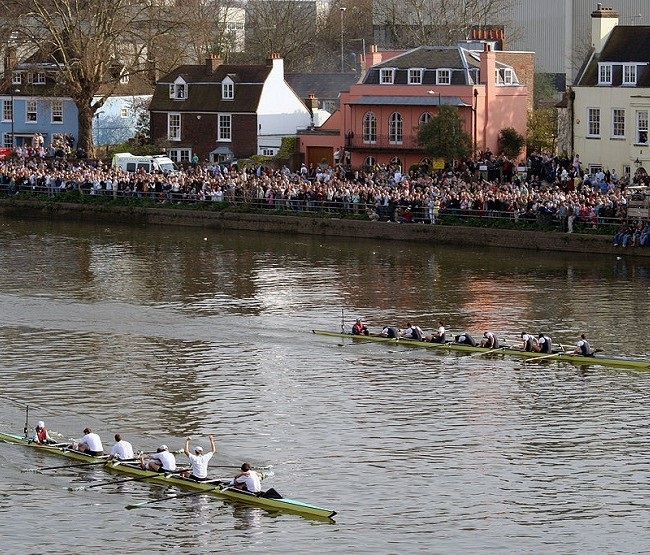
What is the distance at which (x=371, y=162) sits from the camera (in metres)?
84.7

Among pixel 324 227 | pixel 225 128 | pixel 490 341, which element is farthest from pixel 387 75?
pixel 490 341

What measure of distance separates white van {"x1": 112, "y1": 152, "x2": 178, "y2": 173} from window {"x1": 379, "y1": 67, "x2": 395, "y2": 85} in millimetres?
12615

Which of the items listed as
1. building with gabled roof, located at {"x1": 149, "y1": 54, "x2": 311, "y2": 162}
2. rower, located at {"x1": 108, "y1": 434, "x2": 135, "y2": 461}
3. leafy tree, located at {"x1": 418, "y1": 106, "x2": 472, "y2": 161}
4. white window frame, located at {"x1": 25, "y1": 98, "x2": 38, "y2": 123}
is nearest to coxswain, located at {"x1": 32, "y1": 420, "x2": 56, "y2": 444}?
rower, located at {"x1": 108, "y1": 434, "x2": 135, "y2": 461}

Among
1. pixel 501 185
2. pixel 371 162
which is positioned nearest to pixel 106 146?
pixel 371 162

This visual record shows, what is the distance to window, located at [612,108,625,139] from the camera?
257ft

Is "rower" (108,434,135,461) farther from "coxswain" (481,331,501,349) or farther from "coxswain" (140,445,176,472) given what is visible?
"coxswain" (481,331,501,349)

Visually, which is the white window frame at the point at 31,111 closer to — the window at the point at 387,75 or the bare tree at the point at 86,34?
the bare tree at the point at 86,34

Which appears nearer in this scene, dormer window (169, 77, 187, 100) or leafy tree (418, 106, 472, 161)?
leafy tree (418, 106, 472, 161)

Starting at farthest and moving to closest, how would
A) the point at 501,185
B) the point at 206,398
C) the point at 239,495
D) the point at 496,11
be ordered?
the point at 496,11
the point at 501,185
the point at 206,398
the point at 239,495

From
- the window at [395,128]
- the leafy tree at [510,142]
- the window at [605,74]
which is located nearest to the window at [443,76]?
the window at [395,128]

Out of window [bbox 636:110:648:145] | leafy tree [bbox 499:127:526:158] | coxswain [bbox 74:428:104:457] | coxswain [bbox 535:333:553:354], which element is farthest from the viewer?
leafy tree [bbox 499:127:526:158]

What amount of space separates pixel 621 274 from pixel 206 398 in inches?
958

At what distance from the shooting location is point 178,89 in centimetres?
9600

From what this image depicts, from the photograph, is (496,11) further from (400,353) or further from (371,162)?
(400,353)
